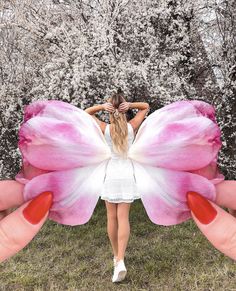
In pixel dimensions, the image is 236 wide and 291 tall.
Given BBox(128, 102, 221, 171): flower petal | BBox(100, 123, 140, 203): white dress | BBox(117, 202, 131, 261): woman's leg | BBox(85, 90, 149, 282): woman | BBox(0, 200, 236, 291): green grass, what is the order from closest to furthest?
BBox(128, 102, 221, 171): flower petal < BBox(85, 90, 149, 282): woman < BBox(100, 123, 140, 203): white dress < BBox(117, 202, 131, 261): woman's leg < BBox(0, 200, 236, 291): green grass

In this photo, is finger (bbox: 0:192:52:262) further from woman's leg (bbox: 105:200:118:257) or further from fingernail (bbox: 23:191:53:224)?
woman's leg (bbox: 105:200:118:257)

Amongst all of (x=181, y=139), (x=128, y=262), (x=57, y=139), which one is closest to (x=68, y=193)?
(x=57, y=139)

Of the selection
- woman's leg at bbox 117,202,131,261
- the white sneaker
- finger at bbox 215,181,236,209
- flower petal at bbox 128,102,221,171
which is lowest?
the white sneaker

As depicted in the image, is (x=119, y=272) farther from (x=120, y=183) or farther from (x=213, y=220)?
(x=213, y=220)

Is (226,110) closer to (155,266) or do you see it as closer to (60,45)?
(60,45)

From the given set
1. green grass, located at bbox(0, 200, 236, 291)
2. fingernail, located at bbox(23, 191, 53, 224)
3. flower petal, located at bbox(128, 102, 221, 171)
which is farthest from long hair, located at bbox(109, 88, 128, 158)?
green grass, located at bbox(0, 200, 236, 291)

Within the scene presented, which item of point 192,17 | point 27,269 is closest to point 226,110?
point 192,17

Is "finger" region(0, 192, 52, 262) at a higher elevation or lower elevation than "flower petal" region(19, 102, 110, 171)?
lower
